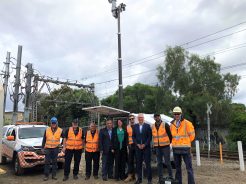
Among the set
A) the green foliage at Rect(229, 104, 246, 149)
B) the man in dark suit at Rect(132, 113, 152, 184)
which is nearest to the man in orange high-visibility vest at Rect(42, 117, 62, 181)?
the man in dark suit at Rect(132, 113, 152, 184)

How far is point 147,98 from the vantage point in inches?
1676

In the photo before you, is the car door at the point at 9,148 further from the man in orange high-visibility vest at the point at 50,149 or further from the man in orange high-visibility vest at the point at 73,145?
the man in orange high-visibility vest at the point at 73,145

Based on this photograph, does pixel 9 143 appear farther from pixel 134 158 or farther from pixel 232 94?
pixel 232 94

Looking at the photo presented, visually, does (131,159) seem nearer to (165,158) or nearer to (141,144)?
(141,144)

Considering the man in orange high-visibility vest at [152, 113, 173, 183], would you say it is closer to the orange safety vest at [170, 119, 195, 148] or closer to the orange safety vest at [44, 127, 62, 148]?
the orange safety vest at [170, 119, 195, 148]

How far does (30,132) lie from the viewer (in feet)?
41.5

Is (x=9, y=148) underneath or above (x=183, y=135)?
underneath

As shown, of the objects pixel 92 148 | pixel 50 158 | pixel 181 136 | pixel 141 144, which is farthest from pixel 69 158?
pixel 181 136

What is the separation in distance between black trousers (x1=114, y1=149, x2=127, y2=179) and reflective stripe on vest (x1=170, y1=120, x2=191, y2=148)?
236cm

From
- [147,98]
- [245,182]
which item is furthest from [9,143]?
[147,98]

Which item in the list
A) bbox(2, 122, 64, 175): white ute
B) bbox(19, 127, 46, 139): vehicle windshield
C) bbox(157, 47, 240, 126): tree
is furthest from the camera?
bbox(157, 47, 240, 126): tree

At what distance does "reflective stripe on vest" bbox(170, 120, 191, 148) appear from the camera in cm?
812

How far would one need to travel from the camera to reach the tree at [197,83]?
29.9 m

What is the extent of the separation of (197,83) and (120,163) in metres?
22.9
